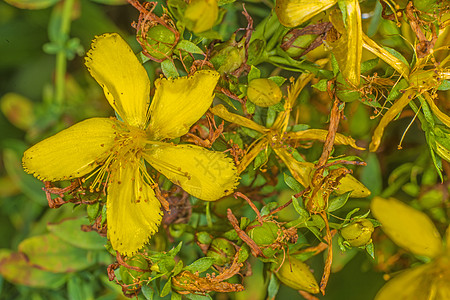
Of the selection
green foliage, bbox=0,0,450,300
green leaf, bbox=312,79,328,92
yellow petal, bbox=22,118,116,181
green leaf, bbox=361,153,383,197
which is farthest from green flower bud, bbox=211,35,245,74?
green leaf, bbox=361,153,383,197

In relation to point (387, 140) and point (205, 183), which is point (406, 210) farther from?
point (205, 183)

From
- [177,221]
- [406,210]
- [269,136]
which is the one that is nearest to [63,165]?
[177,221]

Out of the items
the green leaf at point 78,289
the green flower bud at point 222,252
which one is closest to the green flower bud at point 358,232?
the green flower bud at point 222,252

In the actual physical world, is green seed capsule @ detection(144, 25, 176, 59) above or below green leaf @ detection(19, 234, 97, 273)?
above

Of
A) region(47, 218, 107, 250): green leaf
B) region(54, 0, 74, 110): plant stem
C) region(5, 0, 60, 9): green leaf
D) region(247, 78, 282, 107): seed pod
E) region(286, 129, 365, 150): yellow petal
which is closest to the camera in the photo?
region(247, 78, 282, 107): seed pod

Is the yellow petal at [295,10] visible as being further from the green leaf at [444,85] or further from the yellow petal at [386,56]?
the green leaf at [444,85]

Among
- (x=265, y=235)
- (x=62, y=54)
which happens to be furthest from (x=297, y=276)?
(x=62, y=54)

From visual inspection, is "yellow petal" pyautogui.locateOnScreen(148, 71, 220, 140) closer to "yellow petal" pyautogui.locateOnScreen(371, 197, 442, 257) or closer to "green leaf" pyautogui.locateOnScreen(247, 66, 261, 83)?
"green leaf" pyautogui.locateOnScreen(247, 66, 261, 83)
